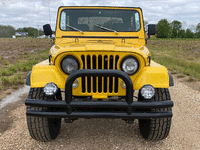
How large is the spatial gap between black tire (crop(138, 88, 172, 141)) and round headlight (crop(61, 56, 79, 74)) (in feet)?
3.20

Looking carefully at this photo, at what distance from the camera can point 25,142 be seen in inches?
117

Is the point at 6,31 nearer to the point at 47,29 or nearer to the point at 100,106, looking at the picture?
the point at 47,29

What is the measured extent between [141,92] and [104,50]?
2.37ft

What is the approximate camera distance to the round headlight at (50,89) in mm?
2455

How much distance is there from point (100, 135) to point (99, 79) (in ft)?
3.64

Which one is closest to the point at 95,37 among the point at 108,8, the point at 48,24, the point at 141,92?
the point at 108,8

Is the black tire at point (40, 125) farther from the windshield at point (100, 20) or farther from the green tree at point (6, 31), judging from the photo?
the green tree at point (6, 31)

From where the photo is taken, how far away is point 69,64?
8.34 ft

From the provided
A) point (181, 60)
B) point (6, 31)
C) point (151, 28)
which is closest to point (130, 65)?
point (151, 28)

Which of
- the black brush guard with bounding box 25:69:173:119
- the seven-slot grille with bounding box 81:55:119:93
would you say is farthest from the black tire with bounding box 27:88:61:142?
the seven-slot grille with bounding box 81:55:119:93

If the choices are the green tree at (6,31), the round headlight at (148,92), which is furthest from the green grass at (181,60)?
the green tree at (6,31)

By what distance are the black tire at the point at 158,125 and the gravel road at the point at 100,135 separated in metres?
0.17

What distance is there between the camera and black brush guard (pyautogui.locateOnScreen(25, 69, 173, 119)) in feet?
7.53

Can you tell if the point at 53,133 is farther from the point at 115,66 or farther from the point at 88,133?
the point at 115,66
